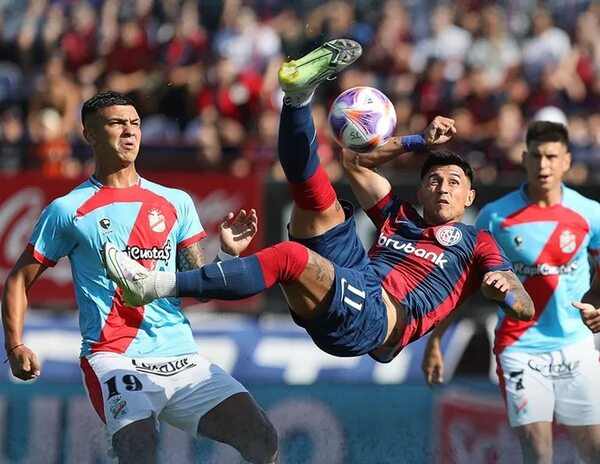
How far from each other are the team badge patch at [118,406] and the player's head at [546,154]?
3.44m

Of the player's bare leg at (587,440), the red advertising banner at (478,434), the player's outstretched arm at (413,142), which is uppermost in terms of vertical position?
the player's outstretched arm at (413,142)

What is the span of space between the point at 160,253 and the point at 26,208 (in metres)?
6.93

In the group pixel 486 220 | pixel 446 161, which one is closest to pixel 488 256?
pixel 446 161

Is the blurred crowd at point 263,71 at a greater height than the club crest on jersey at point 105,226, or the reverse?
the blurred crowd at point 263,71

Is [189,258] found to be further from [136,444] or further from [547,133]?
[547,133]

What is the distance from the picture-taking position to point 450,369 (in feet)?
43.1

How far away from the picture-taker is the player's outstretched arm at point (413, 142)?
7.22 meters

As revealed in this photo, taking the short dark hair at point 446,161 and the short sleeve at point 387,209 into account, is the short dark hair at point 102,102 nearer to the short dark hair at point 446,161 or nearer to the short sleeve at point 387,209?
the short sleeve at point 387,209

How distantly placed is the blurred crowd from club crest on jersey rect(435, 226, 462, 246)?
6749 mm

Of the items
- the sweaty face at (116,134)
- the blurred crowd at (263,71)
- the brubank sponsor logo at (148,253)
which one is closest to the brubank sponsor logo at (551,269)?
the brubank sponsor logo at (148,253)

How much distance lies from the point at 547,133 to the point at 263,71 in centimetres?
740

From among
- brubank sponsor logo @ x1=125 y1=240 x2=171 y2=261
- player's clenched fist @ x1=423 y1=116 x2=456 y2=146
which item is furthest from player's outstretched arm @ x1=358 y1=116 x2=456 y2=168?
brubank sponsor logo @ x1=125 y1=240 x2=171 y2=261

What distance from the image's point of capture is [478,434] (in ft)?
30.8

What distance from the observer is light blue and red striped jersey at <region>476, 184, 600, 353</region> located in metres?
8.32
